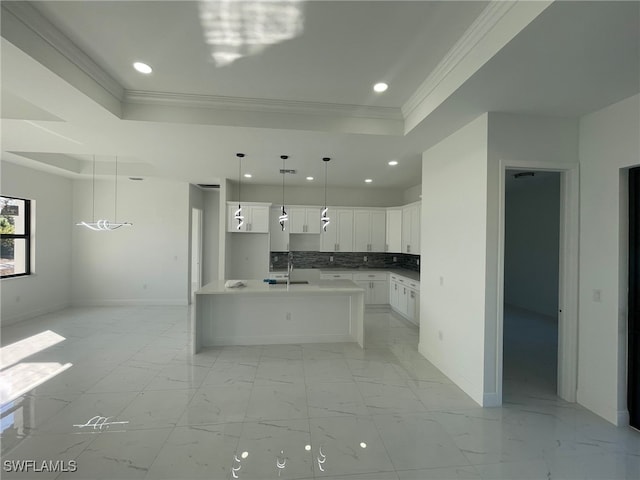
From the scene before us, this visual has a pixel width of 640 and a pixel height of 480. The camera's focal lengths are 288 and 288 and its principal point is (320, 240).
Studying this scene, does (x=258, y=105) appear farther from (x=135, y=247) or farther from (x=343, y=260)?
(x=135, y=247)

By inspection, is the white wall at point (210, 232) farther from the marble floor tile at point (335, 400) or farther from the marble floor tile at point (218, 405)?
the marble floor tile at point (335, 400)

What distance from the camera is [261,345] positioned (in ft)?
14.7

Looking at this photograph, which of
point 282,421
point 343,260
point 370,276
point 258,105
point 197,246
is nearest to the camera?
point 282,421

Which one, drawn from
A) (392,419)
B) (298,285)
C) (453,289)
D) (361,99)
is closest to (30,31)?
(361,99)

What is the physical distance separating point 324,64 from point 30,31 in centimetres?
220

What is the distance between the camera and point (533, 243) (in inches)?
281

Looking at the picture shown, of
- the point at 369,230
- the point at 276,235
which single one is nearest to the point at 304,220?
the point at 276,235

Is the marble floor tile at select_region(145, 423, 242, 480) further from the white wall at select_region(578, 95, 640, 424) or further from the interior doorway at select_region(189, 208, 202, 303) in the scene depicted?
the interior doorway at select_region(189, 208, 202, 303)

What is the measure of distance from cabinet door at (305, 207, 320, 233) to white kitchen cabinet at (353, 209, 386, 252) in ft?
3.02

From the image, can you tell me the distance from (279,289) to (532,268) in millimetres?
6479

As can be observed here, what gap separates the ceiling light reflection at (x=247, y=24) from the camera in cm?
195

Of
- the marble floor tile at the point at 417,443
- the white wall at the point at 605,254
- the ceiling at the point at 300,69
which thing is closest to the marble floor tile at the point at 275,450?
the marble floor tile at the point at 417,443

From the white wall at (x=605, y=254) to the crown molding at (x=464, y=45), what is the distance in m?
1.61

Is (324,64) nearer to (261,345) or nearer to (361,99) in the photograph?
(361,99)
